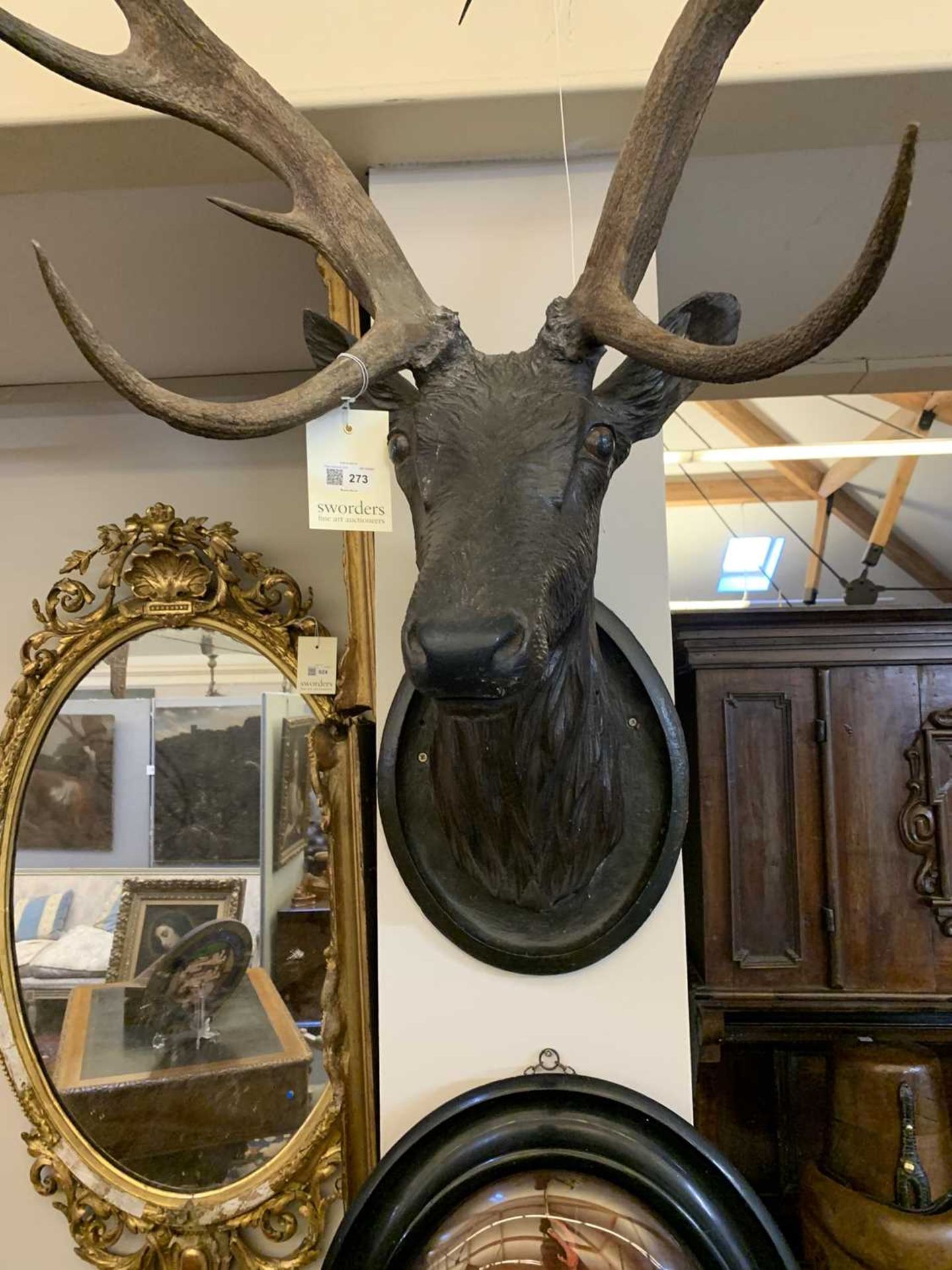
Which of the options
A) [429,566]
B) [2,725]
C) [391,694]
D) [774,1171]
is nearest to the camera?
[429,566]

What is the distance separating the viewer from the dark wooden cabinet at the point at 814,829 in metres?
1.35

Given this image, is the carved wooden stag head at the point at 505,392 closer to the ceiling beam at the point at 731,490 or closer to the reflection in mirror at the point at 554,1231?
the reflection in mirror at the point at 554,1231

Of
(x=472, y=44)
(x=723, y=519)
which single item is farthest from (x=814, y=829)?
(x=723, y=519)

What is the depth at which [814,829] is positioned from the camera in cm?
139

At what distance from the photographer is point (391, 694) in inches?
40.9

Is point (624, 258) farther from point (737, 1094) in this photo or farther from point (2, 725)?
point (737, 1094)

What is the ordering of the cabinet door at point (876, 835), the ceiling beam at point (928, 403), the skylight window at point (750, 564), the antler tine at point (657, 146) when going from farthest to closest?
the skylight window at point (750, 564) → the ceiling beam at point (928, 403) → the cabinet door at point (876, 835) → the antler tine at point (657, 146)

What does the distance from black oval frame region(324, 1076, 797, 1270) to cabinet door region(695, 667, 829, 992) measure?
510 millimetres

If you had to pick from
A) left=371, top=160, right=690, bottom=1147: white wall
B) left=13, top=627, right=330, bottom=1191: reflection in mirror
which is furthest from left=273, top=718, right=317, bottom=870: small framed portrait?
left=371, top=160, right=690, bottom=1147: white wall

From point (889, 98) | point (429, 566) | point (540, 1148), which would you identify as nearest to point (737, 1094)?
point (540, 1148)

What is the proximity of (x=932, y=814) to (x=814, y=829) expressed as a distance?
0.20 metres

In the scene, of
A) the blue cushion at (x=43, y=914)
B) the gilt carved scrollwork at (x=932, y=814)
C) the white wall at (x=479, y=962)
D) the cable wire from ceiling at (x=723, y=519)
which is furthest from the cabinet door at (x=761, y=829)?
the cable wire from ceiling at (x=723, y=519)

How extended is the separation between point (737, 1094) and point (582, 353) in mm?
1825

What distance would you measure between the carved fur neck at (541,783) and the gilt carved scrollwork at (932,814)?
731mm
